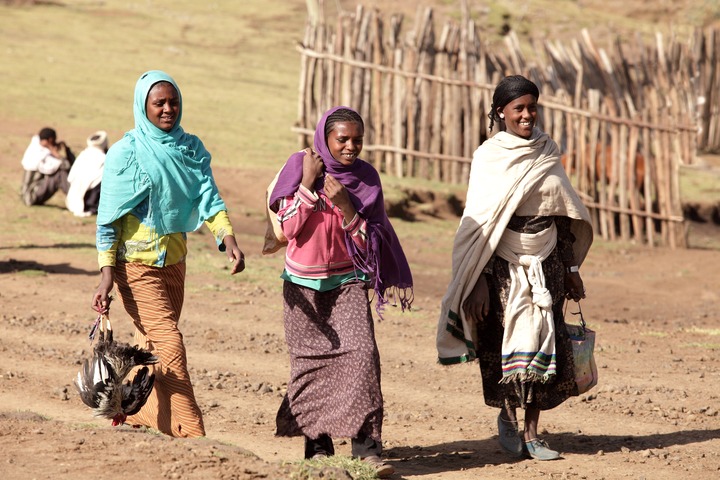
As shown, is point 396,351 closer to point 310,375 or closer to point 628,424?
point 628,424

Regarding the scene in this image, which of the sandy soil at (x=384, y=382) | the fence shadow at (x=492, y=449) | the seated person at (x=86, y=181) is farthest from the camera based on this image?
the seated person at (x=86, y=181)

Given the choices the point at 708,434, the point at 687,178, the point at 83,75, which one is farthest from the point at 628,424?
the point at 83,75

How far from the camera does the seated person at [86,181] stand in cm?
1230

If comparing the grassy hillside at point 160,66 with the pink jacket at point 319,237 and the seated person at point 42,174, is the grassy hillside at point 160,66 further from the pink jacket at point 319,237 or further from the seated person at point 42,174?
the pink jacket at point 319,237

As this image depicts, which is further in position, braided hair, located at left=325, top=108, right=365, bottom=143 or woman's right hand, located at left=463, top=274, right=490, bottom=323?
woman's right hand, located at left=463, top=274, right=490, bottom=323

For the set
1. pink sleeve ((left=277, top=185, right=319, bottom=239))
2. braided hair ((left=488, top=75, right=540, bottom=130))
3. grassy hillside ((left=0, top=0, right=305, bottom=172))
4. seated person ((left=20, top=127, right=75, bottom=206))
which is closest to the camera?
pink sleeve ((left=277, top=185, right=319, bottom=239))

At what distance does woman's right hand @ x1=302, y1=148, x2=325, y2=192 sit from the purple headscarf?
0.08 ft

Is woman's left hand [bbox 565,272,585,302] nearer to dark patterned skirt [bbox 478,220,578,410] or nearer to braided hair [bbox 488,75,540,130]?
dark patterned skirt [bbox 478,220,578,410]

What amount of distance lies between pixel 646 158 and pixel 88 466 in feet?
33.3

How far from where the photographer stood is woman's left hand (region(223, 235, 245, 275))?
481cm

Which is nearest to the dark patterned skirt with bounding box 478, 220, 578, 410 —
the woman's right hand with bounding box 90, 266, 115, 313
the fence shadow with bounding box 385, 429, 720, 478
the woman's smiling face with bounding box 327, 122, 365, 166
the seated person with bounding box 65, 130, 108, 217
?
the fence shadow with bounding box 385, 429, 720, 478

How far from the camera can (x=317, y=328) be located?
501 cm

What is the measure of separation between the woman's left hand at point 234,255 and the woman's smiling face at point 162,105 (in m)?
0.57

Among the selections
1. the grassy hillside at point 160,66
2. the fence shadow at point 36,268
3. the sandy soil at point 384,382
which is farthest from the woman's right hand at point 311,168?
the grassy hillside at point 160,66
